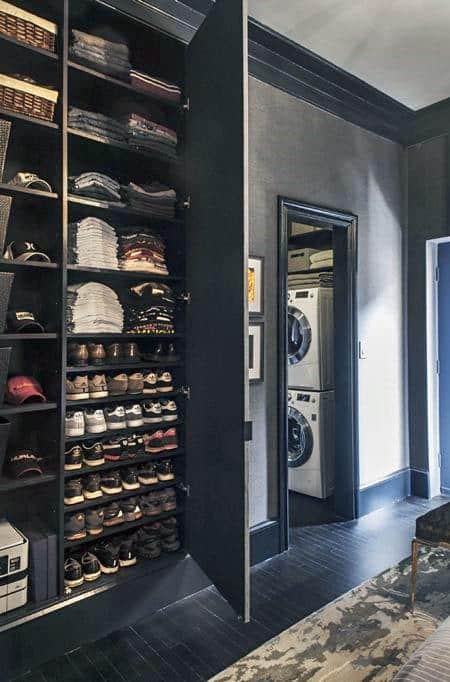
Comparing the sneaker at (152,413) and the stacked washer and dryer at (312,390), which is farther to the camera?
the stacked washer and dryer at (312,390)

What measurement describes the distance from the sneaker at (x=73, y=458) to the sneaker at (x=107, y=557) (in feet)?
1.36

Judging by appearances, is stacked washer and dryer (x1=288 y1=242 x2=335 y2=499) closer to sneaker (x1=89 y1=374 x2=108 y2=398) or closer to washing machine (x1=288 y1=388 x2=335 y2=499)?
washing machine (x1=288 y1=388 x2=335 y2=499)

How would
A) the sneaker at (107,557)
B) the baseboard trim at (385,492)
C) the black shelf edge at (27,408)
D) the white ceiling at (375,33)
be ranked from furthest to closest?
the baseboard trim at (385,492)
the white ceiling at (375,33)
the sneaker at (107,557)
the black shelf edge at (27,408)

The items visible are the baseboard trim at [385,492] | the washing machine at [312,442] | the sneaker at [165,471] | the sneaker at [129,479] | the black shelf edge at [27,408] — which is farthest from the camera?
the washing machine at [312,442]

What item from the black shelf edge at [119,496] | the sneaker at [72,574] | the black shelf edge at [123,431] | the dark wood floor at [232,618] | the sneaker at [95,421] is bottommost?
the dark wood floor at [232,618]

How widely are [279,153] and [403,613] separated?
8.38ft

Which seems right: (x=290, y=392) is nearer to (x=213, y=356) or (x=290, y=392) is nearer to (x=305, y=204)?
(x=305, y=204)

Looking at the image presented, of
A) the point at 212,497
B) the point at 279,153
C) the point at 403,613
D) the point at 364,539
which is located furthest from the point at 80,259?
the point at 364,539

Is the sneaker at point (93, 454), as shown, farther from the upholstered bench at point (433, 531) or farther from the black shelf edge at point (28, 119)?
the upholstered bench at point (433, 531)

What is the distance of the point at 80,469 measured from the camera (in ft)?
6.66

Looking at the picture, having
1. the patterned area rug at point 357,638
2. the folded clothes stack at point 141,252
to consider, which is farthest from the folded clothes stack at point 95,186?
the patterned area rug at point 357,638

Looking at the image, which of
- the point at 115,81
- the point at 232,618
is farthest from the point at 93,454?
the point at 115,81

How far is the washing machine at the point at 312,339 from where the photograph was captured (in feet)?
12.0

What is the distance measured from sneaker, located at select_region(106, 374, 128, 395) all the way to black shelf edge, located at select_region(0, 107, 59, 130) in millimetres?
1102
